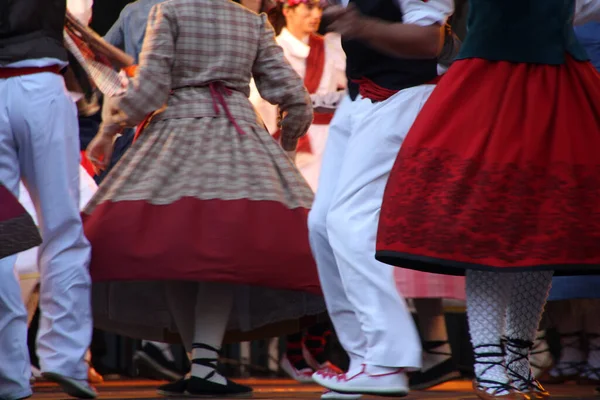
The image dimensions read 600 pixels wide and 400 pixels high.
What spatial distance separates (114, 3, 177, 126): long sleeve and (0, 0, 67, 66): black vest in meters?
0.33

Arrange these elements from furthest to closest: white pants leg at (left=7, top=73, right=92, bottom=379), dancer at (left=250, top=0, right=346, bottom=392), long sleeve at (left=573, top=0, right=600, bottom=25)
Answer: dancer at (left=250, top=0, right=346, bottom=392) < white pants leg at (left=7, top=73, right=92, bottom=379) < long sleeve at (left=573, top=0, right=600, bottom=25)

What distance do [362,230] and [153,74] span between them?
3.89 ft

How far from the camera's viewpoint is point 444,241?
3.00 m

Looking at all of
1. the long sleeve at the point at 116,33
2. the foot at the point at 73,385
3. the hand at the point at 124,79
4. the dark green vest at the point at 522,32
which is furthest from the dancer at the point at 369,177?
the long sleeve at the point at 116,33

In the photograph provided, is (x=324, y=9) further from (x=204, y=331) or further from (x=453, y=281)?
(x=453, y=281)

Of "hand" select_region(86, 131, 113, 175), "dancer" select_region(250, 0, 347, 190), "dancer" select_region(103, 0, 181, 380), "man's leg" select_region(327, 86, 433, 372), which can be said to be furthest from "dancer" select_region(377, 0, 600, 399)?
"dancer" select_region(250, 0, 347, 190)

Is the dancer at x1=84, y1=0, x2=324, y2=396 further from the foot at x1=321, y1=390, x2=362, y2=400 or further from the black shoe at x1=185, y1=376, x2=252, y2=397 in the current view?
the foot at x1=321, y1=390, x2=362, y2=400

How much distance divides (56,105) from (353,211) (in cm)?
115

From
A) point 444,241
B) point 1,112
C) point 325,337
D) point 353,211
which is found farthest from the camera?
point 325,337

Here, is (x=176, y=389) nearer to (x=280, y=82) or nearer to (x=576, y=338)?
(x=280, y=82)

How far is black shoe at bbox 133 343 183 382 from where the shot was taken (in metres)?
5.68

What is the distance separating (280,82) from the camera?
459 cm

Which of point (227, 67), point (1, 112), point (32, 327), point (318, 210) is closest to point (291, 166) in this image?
point (227, 67)

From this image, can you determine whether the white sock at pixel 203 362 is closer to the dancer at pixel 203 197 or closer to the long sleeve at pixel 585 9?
the dancer at pixel 203 197
